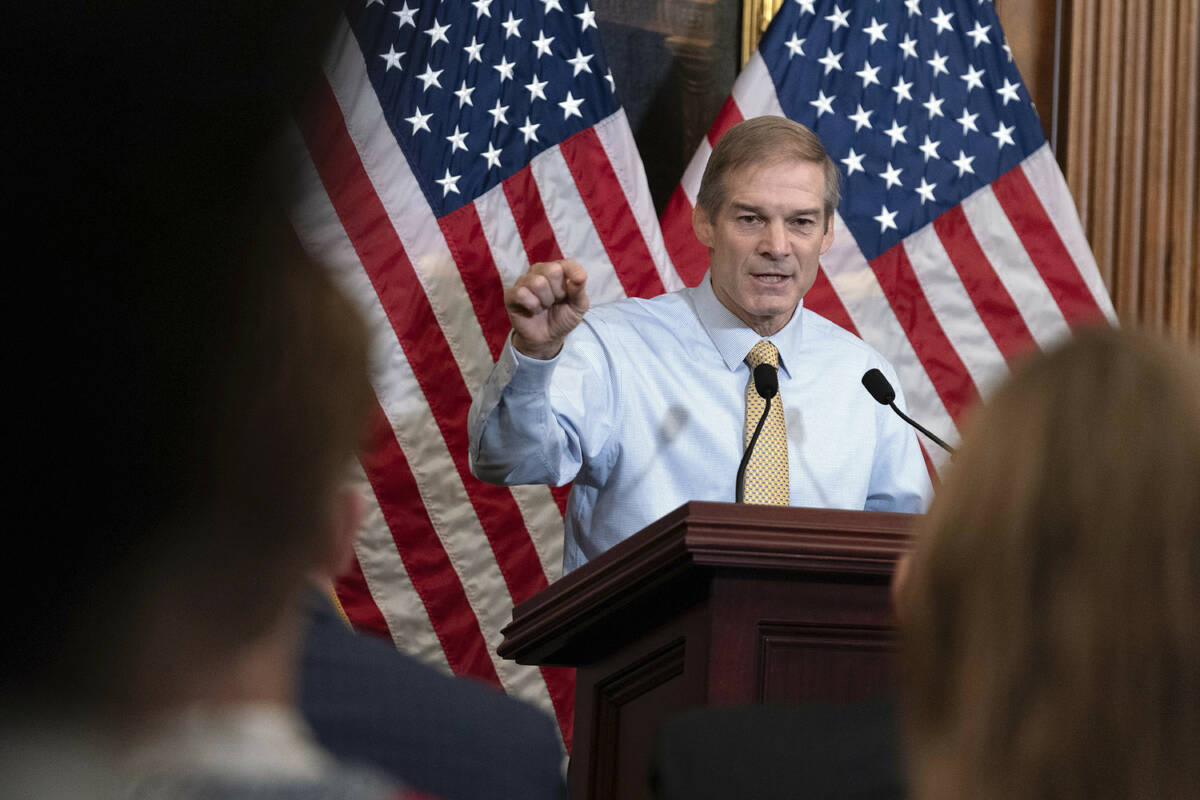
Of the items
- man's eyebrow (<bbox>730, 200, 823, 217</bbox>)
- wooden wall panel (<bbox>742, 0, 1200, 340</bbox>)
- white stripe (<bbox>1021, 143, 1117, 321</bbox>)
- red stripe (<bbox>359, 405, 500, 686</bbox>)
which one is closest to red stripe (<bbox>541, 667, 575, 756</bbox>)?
red stripe (<bbox>359, 405, 500, 686</bbox>)

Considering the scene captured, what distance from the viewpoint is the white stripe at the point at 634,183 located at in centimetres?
415

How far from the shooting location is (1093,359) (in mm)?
800

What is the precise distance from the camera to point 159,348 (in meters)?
0.31

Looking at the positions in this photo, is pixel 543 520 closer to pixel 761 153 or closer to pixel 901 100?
pixel 761 153

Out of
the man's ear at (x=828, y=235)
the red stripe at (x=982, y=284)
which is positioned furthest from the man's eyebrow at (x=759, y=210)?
the red stripe at (x=982, y=284)

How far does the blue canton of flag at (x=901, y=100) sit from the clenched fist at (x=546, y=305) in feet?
6.88

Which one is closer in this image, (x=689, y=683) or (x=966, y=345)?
(x=689, y=683)

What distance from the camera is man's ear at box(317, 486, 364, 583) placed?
0.32m

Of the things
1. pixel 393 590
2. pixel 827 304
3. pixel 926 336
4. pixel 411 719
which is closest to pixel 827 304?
pixel 827 304

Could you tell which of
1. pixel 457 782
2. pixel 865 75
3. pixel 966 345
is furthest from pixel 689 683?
pixel 865 75

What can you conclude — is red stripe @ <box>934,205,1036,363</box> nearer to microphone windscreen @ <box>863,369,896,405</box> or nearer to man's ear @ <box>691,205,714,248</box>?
man's ear @ <box>691,205,714,248</box>

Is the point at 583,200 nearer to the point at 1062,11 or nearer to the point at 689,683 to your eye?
the point at 1062,11

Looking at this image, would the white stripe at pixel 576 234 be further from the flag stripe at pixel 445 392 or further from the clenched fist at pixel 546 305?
the clenched fist at pixel 546 305

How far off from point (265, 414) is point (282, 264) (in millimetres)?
33
